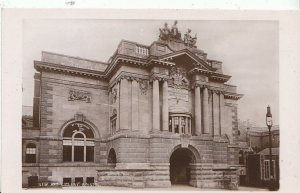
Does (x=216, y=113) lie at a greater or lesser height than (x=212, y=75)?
lesser

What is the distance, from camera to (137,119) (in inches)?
213

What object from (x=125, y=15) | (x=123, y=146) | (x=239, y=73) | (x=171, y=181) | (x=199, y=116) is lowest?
(x=171, y=181)

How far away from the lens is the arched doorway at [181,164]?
5408 mm

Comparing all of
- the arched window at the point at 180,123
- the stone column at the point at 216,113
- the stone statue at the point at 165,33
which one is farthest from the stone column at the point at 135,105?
the stone column at the point at 216,113

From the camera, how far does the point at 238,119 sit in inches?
218

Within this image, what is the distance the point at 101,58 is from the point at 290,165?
8.08 ft

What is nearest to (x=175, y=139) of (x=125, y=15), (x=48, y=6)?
(x=125, y=15)

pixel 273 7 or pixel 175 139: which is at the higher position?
pixel 273 7

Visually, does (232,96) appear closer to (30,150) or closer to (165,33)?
(165,33)

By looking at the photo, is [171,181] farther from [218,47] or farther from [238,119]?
[218,47]

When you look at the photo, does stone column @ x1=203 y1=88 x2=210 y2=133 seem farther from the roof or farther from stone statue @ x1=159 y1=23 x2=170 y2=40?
stone statue @ x1=159 y1=23 x2=170 y2=40

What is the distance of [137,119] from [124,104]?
0.77 ft

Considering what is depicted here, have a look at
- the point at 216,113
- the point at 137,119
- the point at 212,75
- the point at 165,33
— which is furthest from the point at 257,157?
the point at 165,33

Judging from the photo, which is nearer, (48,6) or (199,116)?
(48,6)
